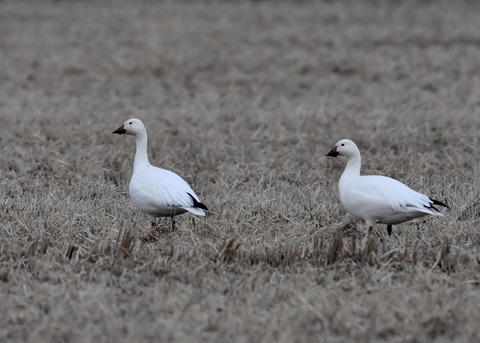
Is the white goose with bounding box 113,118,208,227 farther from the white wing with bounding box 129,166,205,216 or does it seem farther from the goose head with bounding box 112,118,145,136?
the goose head with bounding box 112,118,145,136

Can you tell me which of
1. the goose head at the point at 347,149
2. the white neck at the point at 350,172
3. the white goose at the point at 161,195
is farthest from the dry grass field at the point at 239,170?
the goose head at the point at 347,149

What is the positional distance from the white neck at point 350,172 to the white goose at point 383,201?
4 cm

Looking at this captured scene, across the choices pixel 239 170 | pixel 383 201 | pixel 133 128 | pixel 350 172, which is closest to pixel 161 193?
pixel 133 128

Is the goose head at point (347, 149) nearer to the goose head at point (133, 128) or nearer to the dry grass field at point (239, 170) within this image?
the dry grass field at point (239, 170)

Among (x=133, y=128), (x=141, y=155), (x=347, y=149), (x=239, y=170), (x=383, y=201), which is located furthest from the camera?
(x=239, y=170)

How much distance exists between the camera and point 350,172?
5984mm

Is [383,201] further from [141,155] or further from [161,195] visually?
[141,155]

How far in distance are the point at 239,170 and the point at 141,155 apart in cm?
210

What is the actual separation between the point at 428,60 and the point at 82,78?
632 centimetres

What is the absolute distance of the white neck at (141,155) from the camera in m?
6.29

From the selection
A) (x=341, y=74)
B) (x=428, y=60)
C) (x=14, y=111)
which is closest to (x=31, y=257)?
(x=14, y=111)

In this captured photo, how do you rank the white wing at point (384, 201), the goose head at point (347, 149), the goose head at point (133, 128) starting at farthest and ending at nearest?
the goose head at point (133, 128), the goose head at point (347, 149), the white wing at point (384, 201)

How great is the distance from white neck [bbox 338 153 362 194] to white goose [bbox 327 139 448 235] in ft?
0.13

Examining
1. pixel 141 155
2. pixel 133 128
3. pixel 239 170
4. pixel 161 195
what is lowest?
pixel 239 170
